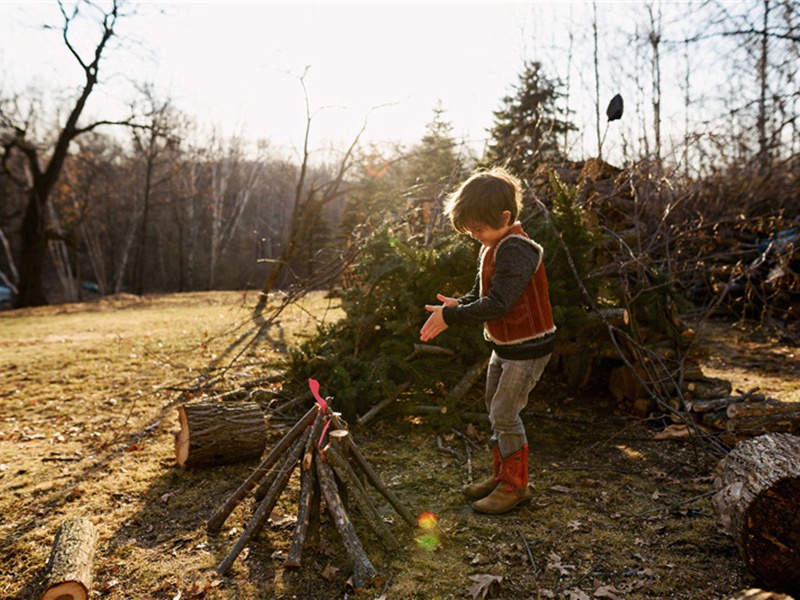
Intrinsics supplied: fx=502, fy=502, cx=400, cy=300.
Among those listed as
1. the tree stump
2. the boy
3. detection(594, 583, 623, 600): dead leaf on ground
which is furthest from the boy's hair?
the tree stump

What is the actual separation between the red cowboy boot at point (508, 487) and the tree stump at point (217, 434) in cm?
192

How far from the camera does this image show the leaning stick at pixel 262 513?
9.08 feet

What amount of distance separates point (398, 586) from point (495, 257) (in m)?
1.88

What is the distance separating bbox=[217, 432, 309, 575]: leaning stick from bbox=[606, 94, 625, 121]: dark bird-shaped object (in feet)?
12.8

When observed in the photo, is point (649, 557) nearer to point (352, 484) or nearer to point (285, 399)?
point (352, 484)

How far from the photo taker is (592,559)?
2846 millimetres

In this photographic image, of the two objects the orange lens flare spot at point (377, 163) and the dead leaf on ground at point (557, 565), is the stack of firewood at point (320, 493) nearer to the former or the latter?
the dead leaf on ground at point (557, 565)

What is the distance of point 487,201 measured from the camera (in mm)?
2904

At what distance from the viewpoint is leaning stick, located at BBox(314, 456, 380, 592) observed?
258cm

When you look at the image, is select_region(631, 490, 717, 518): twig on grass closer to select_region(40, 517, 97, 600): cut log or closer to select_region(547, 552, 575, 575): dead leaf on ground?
select_region(547, 552, 575, 575): dead leaf on ground

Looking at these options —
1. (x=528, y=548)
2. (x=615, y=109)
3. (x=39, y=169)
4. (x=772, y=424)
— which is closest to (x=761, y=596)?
(x=528, y=548)

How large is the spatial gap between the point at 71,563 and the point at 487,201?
116 inches

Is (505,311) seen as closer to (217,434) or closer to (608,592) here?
(608,592)

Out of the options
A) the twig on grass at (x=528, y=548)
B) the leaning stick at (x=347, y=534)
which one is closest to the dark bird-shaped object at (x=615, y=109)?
the twig on grass at (x=528, y=548)
